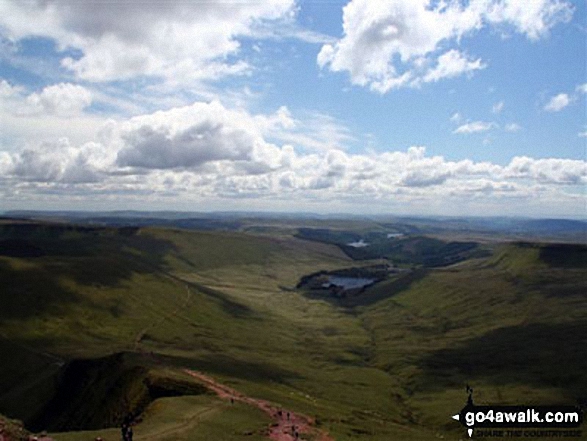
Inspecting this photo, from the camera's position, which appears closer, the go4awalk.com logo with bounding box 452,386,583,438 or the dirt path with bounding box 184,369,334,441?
the dirt path with bounding box 184,369,334,441

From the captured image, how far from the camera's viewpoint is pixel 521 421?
134375 mm

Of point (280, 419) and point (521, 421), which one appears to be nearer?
point (280, 419)

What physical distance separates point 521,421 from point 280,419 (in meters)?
69.1

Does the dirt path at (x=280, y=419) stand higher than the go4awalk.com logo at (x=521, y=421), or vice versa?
the dirt path at (x=280, y=419)

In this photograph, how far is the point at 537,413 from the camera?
459 ft

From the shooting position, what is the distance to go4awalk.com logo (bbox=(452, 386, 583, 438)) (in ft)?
401

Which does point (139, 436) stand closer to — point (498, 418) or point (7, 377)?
point (498, 418)

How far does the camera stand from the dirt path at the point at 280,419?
294ft

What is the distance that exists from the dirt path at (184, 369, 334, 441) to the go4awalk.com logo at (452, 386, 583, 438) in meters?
37.2

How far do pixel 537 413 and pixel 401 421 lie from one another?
34.9m

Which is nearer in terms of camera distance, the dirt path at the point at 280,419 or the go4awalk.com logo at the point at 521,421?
the dirt path at the point at 280,419

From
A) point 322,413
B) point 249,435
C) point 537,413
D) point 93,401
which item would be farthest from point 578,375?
point 93,401

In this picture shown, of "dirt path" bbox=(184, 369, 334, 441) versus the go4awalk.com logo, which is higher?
"dirt path" bbox=(184, 369, 334, 441)

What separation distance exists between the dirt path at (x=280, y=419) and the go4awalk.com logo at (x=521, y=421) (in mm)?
37188
